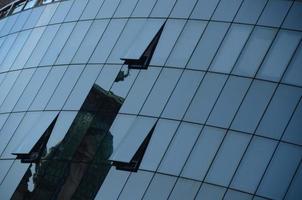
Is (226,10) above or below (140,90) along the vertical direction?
above

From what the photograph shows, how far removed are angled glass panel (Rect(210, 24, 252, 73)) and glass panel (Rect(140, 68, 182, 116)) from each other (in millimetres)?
2142

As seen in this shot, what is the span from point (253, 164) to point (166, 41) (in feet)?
29.6

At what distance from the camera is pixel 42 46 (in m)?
44.2

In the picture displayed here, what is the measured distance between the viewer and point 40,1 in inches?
1914

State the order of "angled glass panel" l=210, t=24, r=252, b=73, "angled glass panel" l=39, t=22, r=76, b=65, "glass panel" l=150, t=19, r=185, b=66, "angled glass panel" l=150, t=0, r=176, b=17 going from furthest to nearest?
"angled glass panel" l=39, t=22, r=76, b=65
"angled glass panel" l=150, t=0, r=176, b=17
"glass panel" l=150, t=19, r=185, b=66
"angled glass panel" l=210, t=24, r=252, b=73

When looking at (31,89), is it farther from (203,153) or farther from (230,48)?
(203,153)

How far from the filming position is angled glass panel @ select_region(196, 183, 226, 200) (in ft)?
106

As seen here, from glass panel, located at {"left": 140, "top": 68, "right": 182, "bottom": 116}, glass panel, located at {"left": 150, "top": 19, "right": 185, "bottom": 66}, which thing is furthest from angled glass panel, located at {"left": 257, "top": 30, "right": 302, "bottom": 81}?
glass panel, located at {"left": 150, "top": 19, "right": 185, "bottom": 66}

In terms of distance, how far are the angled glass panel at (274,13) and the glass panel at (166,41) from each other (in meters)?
4.55

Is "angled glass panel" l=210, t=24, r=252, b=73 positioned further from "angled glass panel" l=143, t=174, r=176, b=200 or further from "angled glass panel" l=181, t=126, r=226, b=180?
"angled glass panel" l=143, t=174, r=176, b=200

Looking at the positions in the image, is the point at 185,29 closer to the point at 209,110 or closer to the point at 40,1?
the point at 209,110

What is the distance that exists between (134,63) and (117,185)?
708 centimetres

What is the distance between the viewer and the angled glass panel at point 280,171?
31828 mm

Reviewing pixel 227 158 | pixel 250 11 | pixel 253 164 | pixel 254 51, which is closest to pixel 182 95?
pixel 254 51
